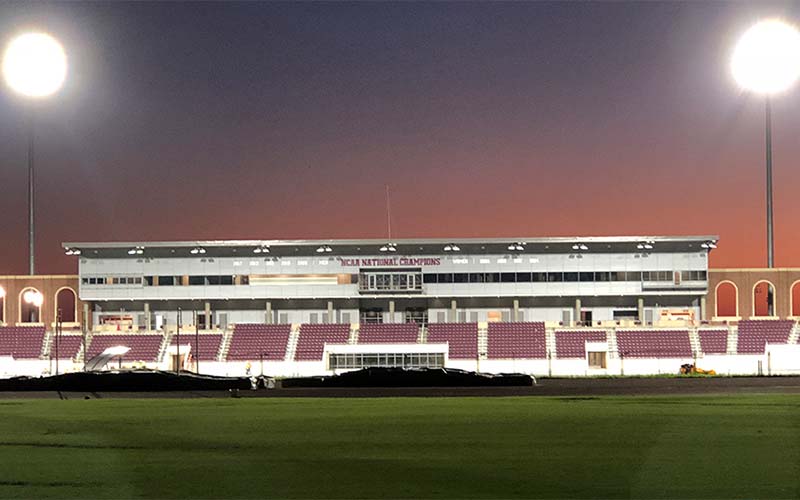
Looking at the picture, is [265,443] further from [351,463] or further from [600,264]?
[600,264]

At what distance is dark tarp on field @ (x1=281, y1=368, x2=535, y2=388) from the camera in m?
47.7

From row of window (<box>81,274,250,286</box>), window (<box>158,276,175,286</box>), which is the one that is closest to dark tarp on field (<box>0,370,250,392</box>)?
row of window (<box>81,274,250,286</box>)

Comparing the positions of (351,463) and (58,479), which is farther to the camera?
(351,463)

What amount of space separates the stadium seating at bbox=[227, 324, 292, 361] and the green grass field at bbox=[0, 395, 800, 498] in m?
46.5

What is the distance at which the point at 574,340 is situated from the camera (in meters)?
80.5

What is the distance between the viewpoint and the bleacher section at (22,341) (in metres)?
81.8

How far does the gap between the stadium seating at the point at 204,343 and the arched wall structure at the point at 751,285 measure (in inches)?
1564

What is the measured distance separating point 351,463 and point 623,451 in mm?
4886

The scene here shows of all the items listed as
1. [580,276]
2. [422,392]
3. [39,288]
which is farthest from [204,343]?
[422,392]

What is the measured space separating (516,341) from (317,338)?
15120mm

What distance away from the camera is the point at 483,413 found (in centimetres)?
2962

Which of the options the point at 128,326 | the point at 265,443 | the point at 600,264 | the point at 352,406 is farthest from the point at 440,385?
the point at 128,326

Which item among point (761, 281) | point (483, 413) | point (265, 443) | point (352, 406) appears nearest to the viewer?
point (265, 443)

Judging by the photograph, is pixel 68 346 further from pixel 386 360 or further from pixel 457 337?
pixel 457 337
